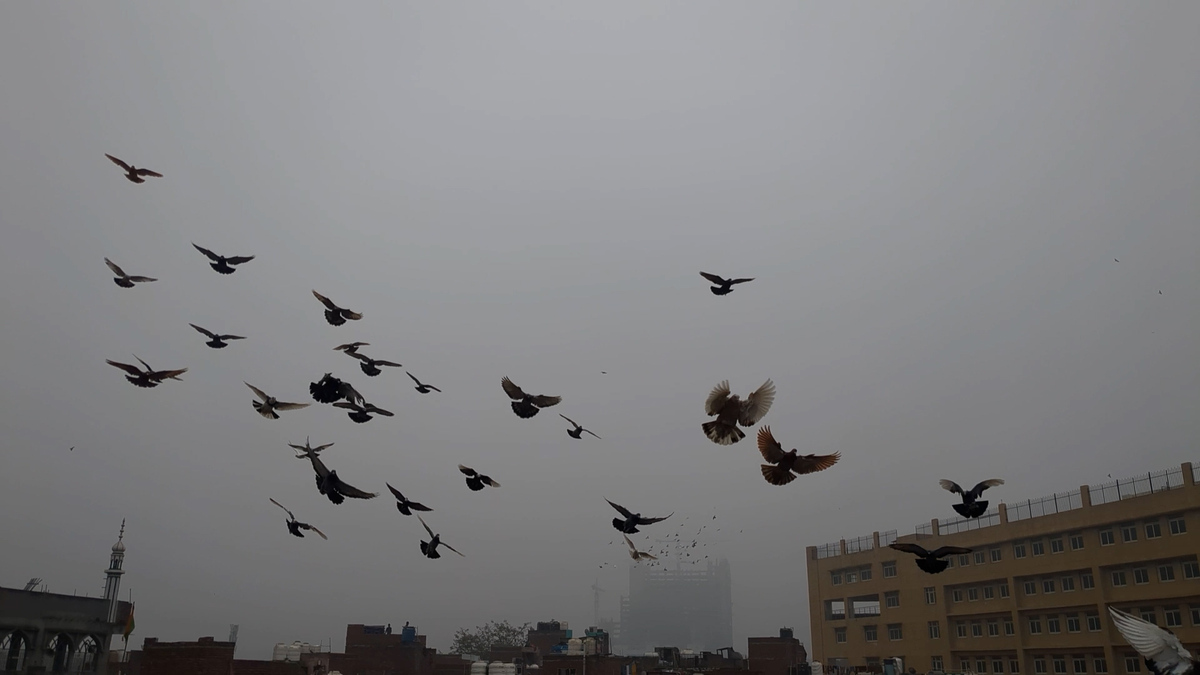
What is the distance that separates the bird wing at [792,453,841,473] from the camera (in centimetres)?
1639

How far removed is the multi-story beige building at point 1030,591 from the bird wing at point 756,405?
50.6 meters

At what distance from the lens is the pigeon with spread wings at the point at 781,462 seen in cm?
1658

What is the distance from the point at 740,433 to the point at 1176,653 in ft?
31.0

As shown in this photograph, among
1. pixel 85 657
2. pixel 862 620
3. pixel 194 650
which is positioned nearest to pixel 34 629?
pixel 85 657

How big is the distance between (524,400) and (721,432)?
6.09 metres

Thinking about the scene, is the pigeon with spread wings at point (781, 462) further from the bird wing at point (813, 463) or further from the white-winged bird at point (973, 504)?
the white-winged bird at point (973, 504)

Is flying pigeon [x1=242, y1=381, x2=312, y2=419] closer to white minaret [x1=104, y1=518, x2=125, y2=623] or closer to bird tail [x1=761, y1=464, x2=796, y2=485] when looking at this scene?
bird tail [x1=761, y1=464, x2=796, y2=485]

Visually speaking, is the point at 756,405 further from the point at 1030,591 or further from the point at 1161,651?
→ the point at 1030,591

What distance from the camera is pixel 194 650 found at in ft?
124

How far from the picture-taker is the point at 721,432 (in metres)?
18.2

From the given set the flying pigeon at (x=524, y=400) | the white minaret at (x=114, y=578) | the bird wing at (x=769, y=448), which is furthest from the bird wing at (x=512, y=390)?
the white minaret at (x=114, y=578)

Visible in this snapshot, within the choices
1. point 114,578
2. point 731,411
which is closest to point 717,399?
point 731,411

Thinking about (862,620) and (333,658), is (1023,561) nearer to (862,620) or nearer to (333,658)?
(862,620)

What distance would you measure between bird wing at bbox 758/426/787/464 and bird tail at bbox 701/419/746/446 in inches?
44.0
